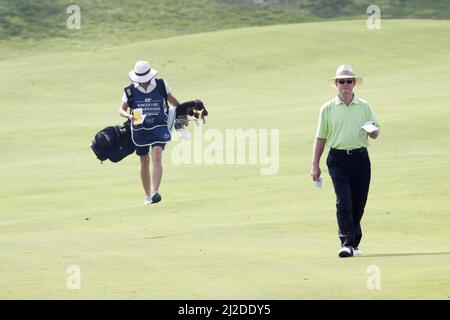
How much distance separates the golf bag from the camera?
19.7 meters

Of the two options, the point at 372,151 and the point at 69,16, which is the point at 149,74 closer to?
the point at 372,151

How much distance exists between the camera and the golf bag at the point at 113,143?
776 inches

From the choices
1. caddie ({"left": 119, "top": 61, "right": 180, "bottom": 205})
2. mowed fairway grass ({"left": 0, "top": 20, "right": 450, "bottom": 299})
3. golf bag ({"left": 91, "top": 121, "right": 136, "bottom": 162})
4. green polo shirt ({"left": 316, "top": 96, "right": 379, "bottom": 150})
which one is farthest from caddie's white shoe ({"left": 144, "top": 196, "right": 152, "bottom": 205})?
green polo shirt ({"left": 316, "top": 96, "right": 379, "bottom": 150})

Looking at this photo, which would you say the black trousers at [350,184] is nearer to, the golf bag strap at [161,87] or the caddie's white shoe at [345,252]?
the caddie's white shoe at [345,252]

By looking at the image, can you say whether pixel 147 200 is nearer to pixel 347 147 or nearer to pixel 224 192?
pixel 224 192

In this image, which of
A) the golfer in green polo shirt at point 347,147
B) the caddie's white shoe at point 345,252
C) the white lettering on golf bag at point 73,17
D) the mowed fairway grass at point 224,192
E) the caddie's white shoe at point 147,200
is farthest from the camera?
the white lettering on golf bag at point 73,17

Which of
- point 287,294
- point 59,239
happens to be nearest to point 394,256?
point 287,294

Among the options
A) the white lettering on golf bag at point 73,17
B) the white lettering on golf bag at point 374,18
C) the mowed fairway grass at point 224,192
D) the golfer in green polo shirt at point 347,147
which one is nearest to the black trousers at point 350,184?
the golfer in green polo shirt at point 347,147

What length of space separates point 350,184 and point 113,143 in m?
6.39

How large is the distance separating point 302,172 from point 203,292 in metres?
12.9

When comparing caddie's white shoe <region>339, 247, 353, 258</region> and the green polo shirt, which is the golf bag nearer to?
the green polo shirt

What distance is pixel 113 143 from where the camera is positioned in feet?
64.8
